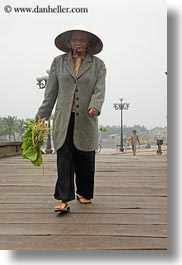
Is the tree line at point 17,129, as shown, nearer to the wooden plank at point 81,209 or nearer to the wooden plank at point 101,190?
the wooden plank at point 81,209

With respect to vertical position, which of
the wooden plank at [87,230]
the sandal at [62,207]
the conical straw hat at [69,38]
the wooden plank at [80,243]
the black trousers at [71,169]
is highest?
the conical straw hat at [69,38]

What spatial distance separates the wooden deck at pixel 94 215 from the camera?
3.17 ft

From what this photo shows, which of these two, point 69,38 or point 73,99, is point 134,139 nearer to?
point 73,99

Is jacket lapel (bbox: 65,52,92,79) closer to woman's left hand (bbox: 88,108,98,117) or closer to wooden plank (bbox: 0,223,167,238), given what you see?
woman's left hand (bbox: 88,108,98,117)

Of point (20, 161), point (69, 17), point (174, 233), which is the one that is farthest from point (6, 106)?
point (20, 161)

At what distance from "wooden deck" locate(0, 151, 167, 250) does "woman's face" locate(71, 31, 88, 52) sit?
0.36 meters

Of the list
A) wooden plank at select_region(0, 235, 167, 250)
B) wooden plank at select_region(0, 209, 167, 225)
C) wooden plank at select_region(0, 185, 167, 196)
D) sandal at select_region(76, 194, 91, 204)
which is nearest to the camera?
wooden plank at select_region(0, 235, 167, 250)

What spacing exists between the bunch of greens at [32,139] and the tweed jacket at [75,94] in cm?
4

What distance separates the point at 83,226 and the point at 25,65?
0.46 m

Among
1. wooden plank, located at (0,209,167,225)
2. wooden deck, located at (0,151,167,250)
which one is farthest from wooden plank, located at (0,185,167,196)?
wooden plank, located at (0,209,167,225)

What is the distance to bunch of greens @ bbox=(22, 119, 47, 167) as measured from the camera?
3.82 ft

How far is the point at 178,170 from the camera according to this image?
3.40 feet

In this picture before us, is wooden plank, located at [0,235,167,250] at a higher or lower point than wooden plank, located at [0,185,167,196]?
lower

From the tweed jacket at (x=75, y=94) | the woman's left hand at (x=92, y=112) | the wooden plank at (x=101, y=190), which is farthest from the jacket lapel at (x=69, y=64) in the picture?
the wooden plank at (x=101, y=190)
